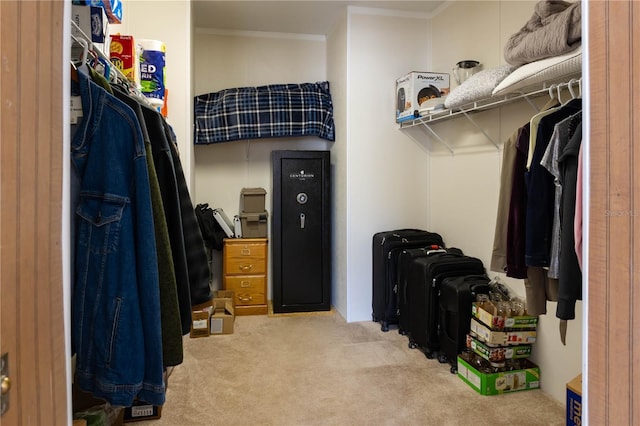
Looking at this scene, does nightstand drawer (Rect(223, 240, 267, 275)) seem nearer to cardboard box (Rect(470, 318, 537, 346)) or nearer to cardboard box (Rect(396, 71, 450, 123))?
cardboard box (Rect(396, 71, 450, 123))

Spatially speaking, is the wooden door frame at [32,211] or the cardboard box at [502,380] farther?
the cardboard box at [502,380]

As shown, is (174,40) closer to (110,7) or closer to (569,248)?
(110,7)

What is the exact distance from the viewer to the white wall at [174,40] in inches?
124

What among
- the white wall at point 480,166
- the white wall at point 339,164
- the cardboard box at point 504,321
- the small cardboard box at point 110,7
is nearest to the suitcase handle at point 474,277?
the white wall at point 480,166

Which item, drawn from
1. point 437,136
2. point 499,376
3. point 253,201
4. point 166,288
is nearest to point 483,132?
point 437,136

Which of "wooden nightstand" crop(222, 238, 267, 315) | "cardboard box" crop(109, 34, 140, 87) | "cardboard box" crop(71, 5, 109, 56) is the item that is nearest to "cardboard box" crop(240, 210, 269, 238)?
"wooden nightstand" crop(222, 238, 267, 315)

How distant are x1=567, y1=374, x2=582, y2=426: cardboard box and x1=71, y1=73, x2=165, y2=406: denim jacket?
1.73 metres

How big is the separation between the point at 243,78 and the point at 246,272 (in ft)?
6.11

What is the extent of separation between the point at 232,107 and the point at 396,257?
1.96m

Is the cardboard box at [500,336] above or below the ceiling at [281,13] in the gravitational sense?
below

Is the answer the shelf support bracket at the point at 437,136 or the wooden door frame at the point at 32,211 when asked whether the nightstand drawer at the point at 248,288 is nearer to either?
the shelf support bracket at the point at 437,136

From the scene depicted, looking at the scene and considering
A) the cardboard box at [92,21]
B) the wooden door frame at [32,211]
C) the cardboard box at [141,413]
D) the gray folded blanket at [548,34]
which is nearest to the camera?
the wooden door frame at [32,211]

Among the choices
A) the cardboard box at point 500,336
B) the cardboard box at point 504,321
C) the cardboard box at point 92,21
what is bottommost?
the cardboard box at point 500,336

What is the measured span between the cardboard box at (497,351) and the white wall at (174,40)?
7.33 feet
